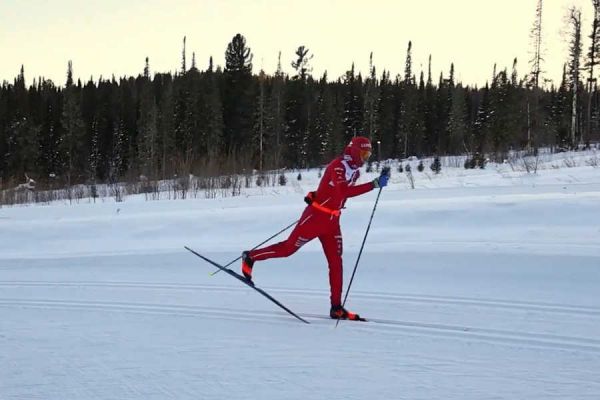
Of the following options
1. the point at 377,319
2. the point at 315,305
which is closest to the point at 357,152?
the point at 377,319

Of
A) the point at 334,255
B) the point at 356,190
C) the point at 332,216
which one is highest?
the point at 356,190

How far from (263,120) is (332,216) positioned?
134 ft

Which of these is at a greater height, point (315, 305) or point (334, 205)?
point (334, 205)

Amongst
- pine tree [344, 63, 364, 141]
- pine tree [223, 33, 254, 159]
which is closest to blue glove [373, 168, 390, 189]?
pine tree [223, 33, 254, 159]

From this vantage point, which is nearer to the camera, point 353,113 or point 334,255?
point 334,255

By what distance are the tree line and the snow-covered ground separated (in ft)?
106

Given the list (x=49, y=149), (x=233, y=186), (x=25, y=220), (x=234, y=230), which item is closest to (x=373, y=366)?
(x=234, y=230)

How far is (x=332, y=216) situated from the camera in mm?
5645

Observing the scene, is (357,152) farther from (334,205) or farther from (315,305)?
(315,305)

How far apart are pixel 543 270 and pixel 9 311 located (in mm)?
6043

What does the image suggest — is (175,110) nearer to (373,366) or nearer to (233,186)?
(233,186)

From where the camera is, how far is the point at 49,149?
54.5 metres

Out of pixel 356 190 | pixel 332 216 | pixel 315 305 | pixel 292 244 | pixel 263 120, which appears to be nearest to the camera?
pixel 356 190

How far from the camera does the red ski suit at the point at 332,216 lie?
555 cm
